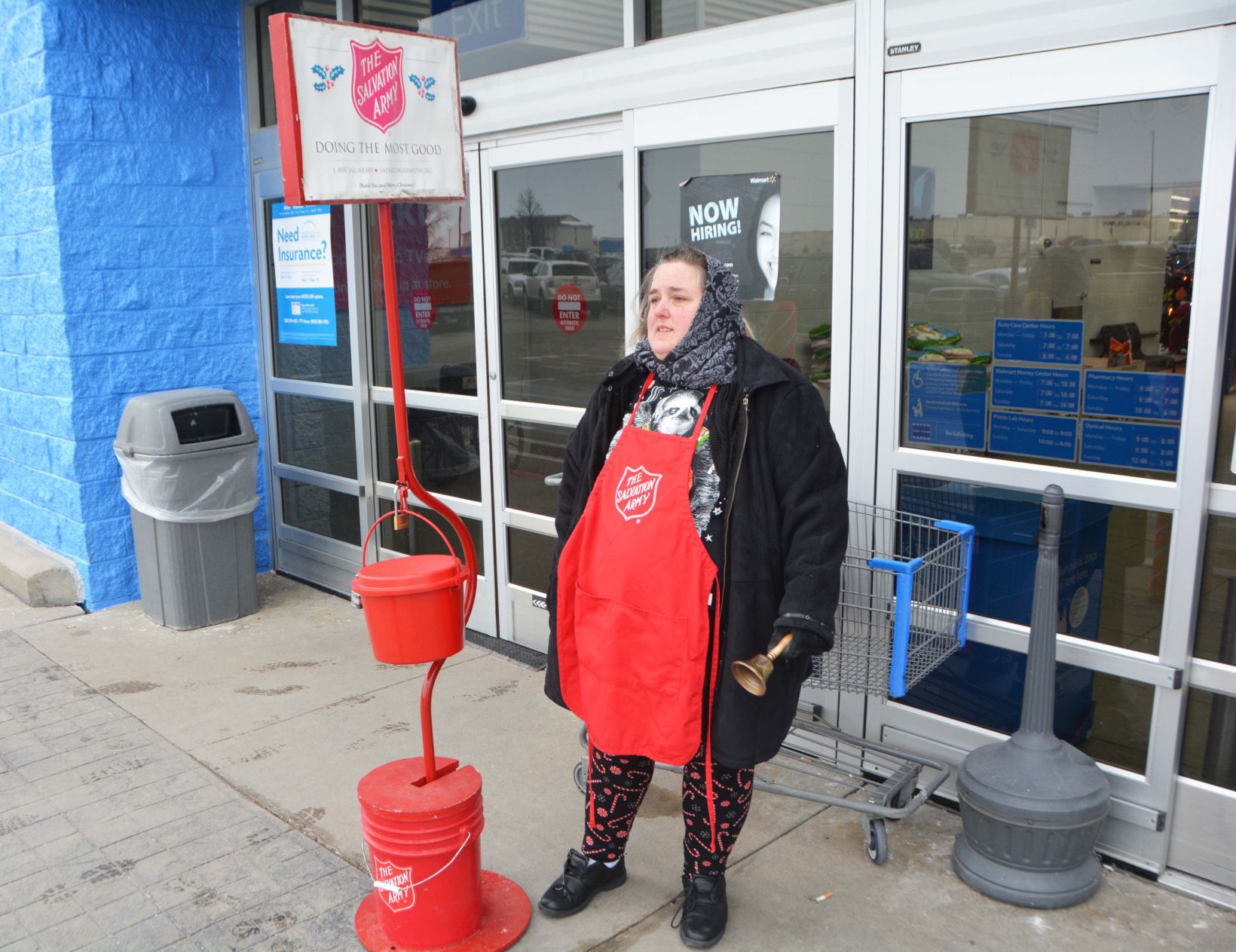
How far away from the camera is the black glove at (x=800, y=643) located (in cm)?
256

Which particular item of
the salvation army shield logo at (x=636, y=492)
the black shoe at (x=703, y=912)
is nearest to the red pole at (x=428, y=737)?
the salvation army shield logo at (x=636, y=492)

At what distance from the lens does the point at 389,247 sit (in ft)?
9.26

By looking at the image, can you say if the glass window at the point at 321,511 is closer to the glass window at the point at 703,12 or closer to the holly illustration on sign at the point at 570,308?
the holly illustration on sign at the point at 570,308

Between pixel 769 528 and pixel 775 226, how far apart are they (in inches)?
59.1

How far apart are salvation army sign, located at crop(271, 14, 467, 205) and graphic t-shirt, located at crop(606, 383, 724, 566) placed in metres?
0.87

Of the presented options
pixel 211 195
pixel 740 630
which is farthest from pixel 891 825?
pixel 211 195

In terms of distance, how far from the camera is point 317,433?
618 cm

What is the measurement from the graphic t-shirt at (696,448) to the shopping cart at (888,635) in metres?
0.60

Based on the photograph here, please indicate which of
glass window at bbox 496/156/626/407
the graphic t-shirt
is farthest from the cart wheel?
glass window at bbox 496/156/626/407

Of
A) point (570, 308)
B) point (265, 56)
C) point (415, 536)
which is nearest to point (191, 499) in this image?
point (415, 536)

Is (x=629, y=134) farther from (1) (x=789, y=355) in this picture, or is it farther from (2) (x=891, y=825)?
(2) (x=891, y=825)

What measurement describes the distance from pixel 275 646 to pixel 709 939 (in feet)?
10.3

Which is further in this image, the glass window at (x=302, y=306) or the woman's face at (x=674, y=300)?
the glass window at (x=302, y=306)

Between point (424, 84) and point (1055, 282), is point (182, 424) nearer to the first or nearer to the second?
point (424, 84)
